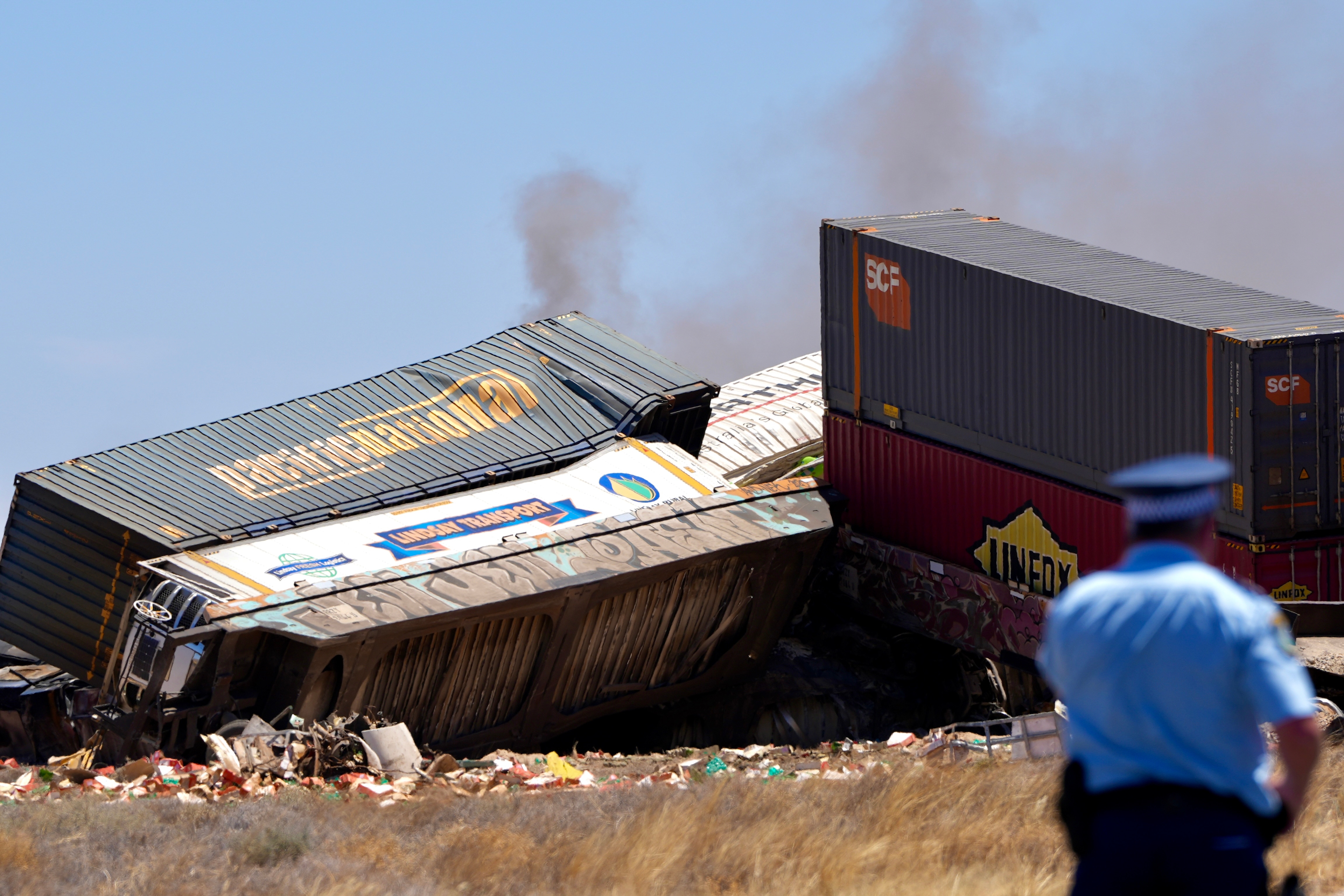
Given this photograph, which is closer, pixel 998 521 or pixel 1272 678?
pixel 1272 678

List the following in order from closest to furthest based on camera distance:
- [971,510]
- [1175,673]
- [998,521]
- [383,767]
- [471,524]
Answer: [1175,673], [383,767], [471,524], [998,521], [971,510]

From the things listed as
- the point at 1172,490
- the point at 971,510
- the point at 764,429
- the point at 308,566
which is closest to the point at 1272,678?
the point at 1172,490

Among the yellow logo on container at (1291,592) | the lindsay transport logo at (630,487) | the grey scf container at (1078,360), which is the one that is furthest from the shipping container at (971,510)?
the lindsay transport logo at (630,487)

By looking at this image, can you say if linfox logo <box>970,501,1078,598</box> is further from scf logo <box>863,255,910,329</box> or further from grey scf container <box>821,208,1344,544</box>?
scf logo <box>863,255,910,329</box>

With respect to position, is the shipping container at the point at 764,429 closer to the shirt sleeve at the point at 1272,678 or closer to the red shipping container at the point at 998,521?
the red shipping container at the point at 998,521

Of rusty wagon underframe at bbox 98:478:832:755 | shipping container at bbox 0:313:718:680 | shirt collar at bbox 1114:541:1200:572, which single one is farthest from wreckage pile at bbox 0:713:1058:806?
shirt collar at bbox 1114:541:1200:572

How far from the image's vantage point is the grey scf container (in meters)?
14.9

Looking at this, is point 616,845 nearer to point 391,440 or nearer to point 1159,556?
point 1159,556

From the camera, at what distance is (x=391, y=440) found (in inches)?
798

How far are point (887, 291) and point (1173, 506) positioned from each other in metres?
15.8

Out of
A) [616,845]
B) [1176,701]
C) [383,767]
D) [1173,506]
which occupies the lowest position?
[383,767]

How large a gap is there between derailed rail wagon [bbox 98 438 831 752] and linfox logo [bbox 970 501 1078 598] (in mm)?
2076

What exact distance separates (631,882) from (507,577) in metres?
8.82

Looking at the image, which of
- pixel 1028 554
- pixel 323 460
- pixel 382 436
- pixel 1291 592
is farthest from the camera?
pixel 382 436
